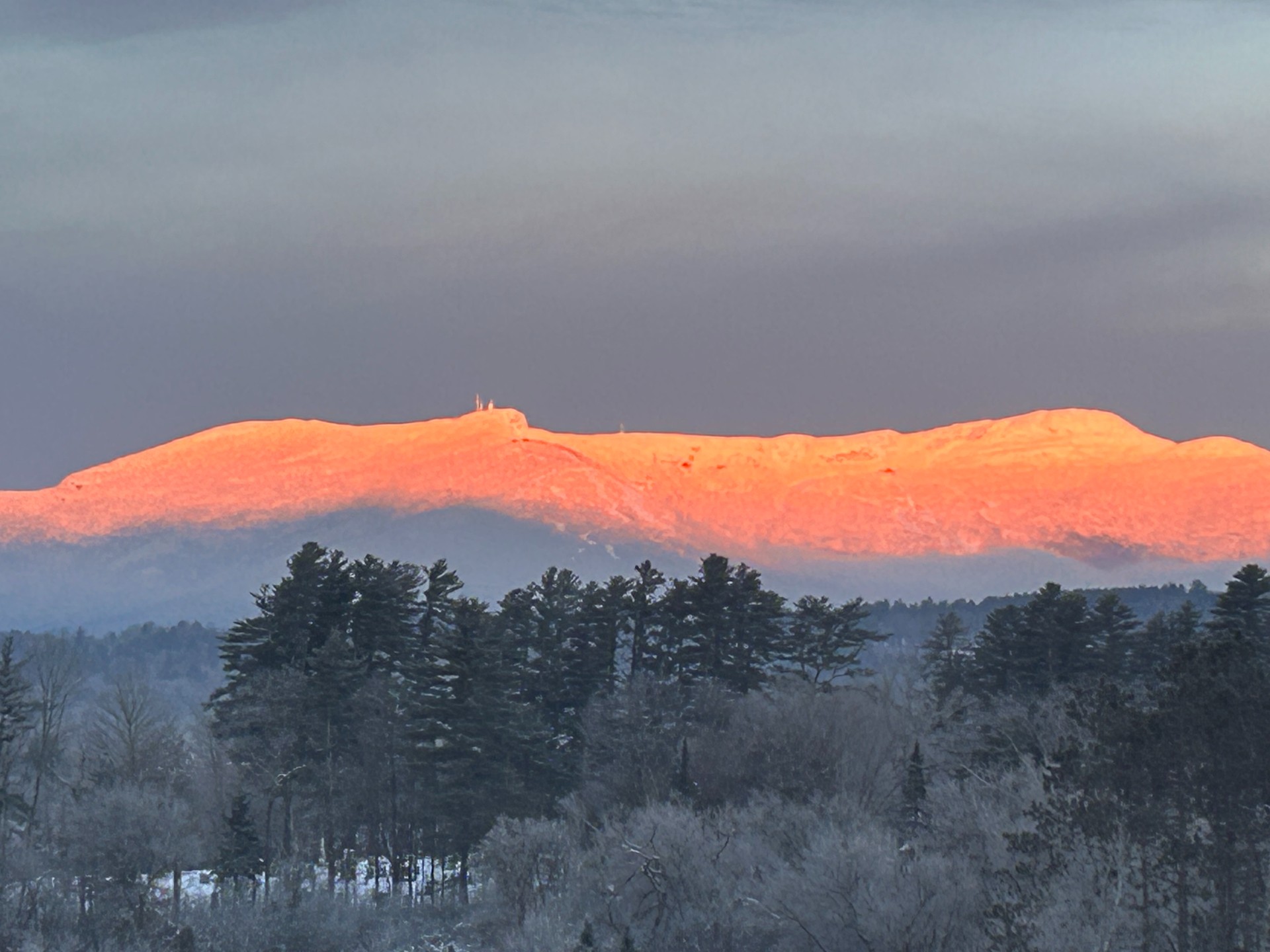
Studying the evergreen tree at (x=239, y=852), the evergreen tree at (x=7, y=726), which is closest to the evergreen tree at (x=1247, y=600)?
the evergreen tree at (x=239, y=852)

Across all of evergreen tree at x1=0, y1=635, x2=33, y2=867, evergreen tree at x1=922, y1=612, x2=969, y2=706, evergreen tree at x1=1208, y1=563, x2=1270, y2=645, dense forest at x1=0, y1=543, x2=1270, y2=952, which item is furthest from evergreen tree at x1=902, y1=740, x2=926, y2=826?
evergreen tree at x1=0, y1=635, x2=33, y2=867

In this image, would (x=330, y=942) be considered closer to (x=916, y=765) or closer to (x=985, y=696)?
(x=916, y=765)

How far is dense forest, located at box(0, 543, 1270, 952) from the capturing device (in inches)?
1801

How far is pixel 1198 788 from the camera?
44.6 metres

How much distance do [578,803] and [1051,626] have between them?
2329cm

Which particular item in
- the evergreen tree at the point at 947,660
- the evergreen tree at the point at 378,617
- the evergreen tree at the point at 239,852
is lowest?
the evergreen tree at the point at 239,852

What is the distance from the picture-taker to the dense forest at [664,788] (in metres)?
45.8

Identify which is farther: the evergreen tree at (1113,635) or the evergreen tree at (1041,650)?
the evergreen tree at (1041,650)

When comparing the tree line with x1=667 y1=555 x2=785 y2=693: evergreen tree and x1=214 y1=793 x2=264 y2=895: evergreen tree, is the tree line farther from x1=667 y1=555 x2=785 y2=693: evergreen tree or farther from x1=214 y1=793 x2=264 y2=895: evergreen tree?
x1=214 y1=793 x2=264 y2=895: evergreen tree

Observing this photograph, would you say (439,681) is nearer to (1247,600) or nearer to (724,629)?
(724,629)

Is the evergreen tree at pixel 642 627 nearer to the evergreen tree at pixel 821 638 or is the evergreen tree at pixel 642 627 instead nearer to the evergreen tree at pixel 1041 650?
the evergreen tree at pixel 821 638

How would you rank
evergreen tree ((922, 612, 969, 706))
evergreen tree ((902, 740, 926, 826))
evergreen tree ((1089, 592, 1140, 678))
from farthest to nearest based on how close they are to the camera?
evergreen tree ((922, 612, 969, 706))
evergreen tree ((1089, 592, 1140, 678))
evergreen tree ((902, 740, 926, 826))

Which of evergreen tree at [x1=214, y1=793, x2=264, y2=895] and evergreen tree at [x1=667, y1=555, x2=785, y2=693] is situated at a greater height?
evergreen tree at [x1=667, y1=555, x2=785, y2=693]

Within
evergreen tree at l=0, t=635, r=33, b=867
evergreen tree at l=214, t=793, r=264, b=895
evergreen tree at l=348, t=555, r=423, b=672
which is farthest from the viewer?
evergreen tree at l=348, t=555, r=423, b=672
